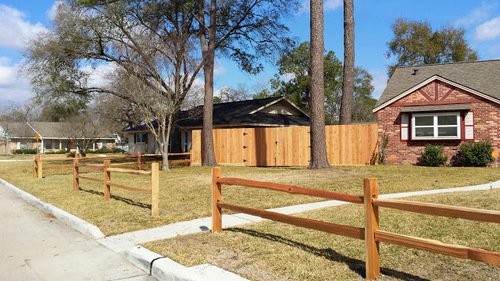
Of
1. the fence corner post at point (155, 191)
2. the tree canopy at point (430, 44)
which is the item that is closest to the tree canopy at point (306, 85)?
the tree canopy at point (430, 44)

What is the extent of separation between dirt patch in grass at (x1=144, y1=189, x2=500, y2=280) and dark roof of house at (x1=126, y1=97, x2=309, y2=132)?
60.4 feet

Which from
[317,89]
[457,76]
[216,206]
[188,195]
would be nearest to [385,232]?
[216,206]

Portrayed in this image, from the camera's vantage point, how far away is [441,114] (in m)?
18.9

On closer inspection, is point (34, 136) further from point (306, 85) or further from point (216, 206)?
point (216, 206)

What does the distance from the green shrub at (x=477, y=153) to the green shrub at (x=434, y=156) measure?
2.92 feet

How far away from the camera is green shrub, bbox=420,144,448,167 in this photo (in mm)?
18359

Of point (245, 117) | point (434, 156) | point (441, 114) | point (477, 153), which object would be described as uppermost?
point (245, 117)

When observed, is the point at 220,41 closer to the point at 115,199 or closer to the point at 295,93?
the point at 115,199

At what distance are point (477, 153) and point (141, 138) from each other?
29861 mm

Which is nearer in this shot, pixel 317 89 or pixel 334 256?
pixel 334 256

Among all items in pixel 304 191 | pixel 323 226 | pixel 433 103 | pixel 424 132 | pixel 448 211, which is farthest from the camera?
pixel 424 132

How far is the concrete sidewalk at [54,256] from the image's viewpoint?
196 inches

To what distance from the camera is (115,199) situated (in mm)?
10398

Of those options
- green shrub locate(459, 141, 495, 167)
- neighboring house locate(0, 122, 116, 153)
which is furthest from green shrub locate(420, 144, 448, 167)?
neighboring house locate(0, 122, 116, 153)
